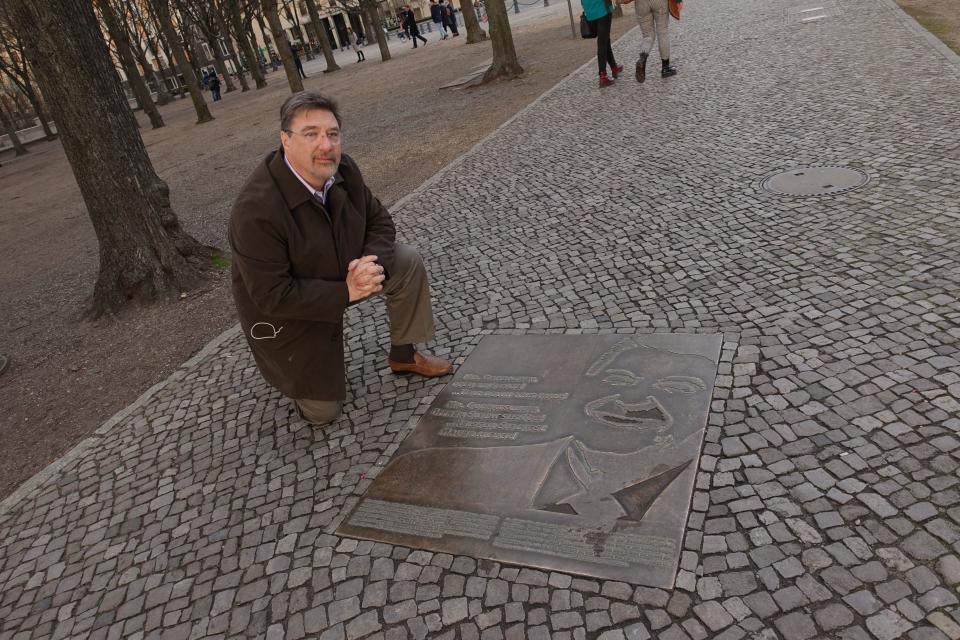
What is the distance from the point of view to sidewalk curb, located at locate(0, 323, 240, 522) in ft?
12.6

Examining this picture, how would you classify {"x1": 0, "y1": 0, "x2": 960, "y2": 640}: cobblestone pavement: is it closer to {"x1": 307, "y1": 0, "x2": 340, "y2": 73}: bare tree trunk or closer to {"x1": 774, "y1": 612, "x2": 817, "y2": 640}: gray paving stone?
{"x1": 774, "y1": 612, "x2": 817, "y2": 640}: gray paving stone

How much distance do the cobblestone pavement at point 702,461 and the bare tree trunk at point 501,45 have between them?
8.34 meters

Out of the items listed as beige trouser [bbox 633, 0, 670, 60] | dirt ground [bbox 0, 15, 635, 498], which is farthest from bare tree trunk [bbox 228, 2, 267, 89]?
beige trouser [bbox 633, 0, 670, 60]

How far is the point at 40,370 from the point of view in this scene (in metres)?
5.57

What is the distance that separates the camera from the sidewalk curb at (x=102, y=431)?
3.85 metres

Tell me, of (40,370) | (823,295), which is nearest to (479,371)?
(823,295)

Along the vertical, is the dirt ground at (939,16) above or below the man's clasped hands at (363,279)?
below

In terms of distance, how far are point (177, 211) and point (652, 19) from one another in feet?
26.0

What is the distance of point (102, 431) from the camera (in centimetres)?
430

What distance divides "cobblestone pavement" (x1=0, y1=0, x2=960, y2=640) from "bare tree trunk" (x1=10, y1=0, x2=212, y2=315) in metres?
1.95

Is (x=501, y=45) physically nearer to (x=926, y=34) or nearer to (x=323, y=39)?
(x=926, y=34)

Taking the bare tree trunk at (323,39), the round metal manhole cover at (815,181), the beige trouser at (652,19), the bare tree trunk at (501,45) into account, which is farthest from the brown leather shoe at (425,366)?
the bare tree trunk at (323,39)

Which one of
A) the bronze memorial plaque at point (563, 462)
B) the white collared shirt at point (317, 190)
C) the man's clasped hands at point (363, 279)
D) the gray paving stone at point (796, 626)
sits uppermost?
the white collared shirt at point (317, 190)

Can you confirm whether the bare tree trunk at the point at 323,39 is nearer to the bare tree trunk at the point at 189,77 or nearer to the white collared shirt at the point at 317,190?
the bare tree trunk at the point at 189,77
